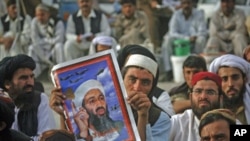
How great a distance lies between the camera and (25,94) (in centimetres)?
611

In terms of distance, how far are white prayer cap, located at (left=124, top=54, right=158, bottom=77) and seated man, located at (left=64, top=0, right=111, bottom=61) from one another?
15.2 feet

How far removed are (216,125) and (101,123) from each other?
0.71 meters

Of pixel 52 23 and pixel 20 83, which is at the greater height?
pixel 52 23

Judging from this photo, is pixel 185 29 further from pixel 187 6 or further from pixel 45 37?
pixel 45 37

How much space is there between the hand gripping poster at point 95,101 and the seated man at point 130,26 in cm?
551

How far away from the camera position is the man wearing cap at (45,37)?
11180 mm

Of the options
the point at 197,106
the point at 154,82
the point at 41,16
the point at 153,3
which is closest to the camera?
the point at 197,106

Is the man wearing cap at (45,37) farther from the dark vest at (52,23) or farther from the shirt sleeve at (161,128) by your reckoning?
the shirt sleeve at (161,128)

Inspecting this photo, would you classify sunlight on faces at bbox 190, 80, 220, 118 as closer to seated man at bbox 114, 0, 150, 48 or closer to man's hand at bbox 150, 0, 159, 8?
seated man at bbox 114, 0, 150, 48

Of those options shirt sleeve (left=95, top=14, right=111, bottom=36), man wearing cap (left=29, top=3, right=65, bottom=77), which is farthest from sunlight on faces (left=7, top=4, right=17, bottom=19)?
shirt sleeve (left=95, top=14, right=111, bottom=36)

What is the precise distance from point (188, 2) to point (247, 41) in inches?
47.5

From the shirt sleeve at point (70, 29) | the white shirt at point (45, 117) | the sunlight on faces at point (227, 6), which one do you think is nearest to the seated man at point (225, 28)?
the sunlight on faces at point (227, 6)

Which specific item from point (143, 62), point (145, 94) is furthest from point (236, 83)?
point (145, 94)

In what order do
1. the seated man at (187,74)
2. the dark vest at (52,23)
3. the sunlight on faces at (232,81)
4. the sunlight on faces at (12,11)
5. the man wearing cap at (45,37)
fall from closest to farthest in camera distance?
the sunlight on faces at (232,81) < the seated man at (187,74) < the man wearing cap at (45,37) < the dark vest at (52,23) < the sunlight on faces at (12,11)
